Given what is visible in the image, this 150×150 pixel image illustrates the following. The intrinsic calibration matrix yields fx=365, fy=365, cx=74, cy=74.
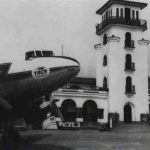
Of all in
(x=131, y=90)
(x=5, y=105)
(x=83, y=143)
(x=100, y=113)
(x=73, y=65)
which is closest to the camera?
(x=5, y=105)

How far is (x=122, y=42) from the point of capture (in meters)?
59.3

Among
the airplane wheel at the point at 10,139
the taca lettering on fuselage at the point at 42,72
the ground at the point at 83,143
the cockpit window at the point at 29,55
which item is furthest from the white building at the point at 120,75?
the taca lettering on fuselage at the point at 42,72

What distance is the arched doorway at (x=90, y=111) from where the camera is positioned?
56.8m

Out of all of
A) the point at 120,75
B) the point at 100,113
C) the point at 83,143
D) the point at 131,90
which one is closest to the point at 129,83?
the point at 131,90

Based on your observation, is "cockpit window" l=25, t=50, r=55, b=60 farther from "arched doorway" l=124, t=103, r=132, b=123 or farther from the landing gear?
"arched doorway" l=124, t=103, r=132, b=123

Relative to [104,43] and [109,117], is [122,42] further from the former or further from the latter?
[109,117]

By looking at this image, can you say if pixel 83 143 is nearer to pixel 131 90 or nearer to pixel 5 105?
pixel 5 105

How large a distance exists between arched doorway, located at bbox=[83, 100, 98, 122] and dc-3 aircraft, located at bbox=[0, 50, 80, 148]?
36.4 meters

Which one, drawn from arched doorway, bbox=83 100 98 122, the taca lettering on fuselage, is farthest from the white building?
the taca lettering on fuselage

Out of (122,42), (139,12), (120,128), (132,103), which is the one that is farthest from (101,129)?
(139,12)

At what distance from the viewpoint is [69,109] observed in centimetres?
5600

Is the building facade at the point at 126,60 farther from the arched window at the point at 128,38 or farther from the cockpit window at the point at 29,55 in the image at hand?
the cockpit window at the point at 29,55

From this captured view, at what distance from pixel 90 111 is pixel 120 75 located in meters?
7.52

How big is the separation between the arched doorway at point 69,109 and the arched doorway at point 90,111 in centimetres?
199
